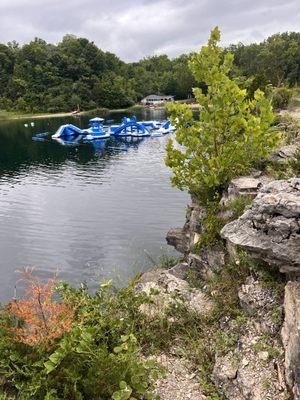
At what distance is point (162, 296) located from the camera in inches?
420

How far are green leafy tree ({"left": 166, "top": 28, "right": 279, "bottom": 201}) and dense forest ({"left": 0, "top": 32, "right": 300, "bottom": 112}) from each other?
110950 millimetres

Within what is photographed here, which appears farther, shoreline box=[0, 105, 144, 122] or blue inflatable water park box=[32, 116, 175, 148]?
shoreline box=[0, 105, 144, 122]

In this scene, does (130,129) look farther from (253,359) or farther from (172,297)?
(253,359)

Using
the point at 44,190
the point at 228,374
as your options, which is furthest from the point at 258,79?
the point at 228,374

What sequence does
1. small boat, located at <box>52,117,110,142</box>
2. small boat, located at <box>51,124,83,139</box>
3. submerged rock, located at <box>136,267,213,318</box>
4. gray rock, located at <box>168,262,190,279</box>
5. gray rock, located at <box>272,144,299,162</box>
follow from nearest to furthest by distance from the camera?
submerged rock, located at <box>136,267,213,318</box> < gray rock, located at <box>168,262,190,279</box> < gray rock, located at <box>272,144,299,162</box> < small boat, located at <box>52,117,110,142</box> < small boat, located at <box>51,124,83,139</box>

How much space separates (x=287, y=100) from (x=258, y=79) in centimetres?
601

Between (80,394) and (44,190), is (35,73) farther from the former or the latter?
(80,394)

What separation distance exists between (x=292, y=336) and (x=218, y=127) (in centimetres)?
764

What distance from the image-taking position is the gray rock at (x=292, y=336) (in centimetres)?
656

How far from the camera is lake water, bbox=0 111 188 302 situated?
62.8 ft

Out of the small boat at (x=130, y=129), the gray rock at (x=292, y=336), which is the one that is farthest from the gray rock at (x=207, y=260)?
the small boat at (x=130, y=129)

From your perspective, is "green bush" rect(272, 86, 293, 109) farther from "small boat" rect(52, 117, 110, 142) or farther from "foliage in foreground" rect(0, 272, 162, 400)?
"foliage in foreground" rect(0, 272, 162, 400)

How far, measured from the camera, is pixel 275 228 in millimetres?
8016

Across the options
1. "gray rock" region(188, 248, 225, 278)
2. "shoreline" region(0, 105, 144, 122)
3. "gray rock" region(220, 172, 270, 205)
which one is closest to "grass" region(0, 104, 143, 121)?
"shoreline" region(0, 105, 144, 122)
